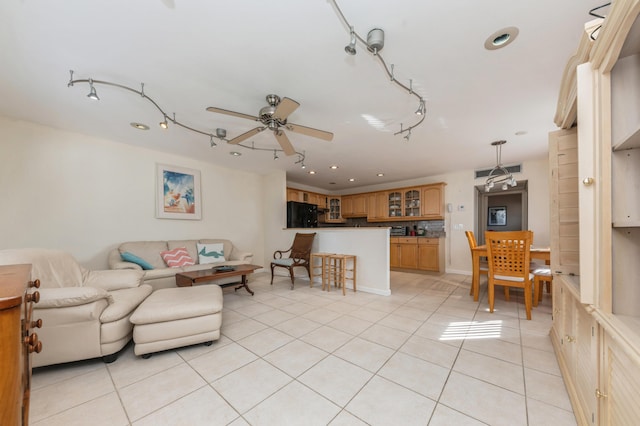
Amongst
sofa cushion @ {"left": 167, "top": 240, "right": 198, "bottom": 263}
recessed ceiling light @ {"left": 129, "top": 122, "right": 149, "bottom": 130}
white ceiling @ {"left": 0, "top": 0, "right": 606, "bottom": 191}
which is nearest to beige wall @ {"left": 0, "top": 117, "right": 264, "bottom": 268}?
sofa cushion @ {"left": 167, "top": 240, "right": 198, "bottom": 263}

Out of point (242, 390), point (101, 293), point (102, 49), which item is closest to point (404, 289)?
point (242, 390)

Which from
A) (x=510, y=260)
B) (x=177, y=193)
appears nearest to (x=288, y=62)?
(x=510, y=260)

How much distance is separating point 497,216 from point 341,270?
17.9 ft

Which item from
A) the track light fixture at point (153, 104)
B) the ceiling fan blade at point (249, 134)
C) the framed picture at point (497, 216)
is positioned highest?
the track light fixture at point (153, 104)

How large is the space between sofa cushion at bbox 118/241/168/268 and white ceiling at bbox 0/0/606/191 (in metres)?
1.72

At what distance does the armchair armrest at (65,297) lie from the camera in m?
1.70

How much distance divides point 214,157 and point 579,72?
467cm

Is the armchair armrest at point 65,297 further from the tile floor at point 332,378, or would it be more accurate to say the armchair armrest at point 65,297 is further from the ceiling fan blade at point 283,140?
the ceiling fan blade at point 283,140

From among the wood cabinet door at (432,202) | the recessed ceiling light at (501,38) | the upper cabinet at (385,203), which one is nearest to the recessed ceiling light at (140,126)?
the upper cabinet at (385,203)

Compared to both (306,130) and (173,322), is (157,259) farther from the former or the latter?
(306,130)

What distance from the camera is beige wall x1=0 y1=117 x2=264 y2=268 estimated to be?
2.95 metres

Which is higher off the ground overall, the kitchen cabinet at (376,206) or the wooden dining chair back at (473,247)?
the kitchen cabinet at (376,206)

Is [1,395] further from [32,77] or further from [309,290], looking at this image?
[309,290]

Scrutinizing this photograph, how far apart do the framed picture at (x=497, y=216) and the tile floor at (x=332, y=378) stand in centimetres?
463
